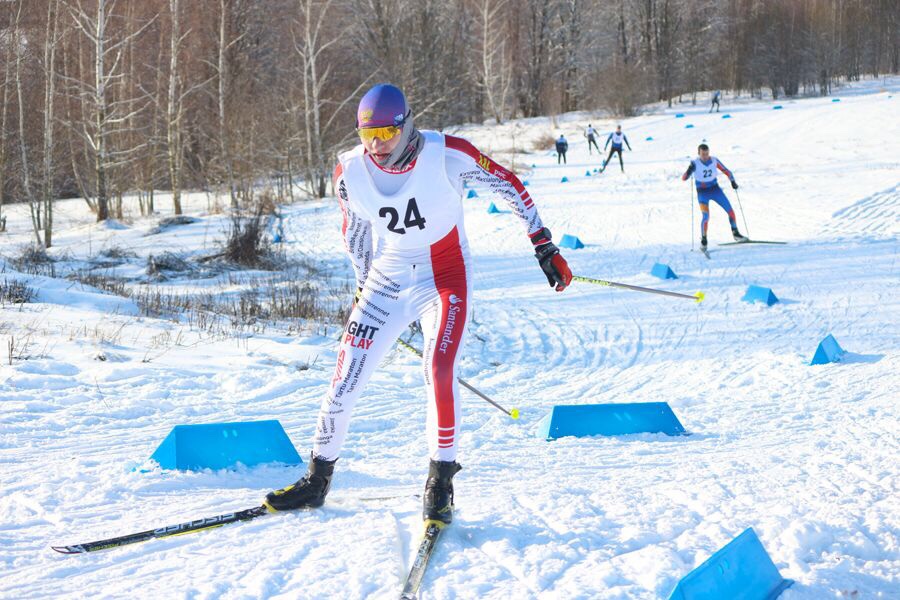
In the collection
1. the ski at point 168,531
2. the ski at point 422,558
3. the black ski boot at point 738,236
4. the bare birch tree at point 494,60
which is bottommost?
the ski at point 422,558

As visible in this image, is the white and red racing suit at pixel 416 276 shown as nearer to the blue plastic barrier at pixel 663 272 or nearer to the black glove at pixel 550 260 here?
the black glove at pixel 550 260

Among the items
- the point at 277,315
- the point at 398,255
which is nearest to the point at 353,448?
the point at 398,255

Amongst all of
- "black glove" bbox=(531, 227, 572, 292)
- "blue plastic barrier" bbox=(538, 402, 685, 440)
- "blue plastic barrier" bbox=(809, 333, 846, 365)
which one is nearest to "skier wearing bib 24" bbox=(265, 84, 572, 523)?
"black glove" bbox=(531, 227, 572, 292)

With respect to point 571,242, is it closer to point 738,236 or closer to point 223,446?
point 738,236

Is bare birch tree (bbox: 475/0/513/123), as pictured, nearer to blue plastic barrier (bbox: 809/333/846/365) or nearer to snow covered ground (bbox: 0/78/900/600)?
snow covered ground (bbox: 0/78/900/600)

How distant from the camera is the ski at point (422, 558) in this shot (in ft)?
10.3

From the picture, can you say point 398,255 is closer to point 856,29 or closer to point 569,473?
point 569,473

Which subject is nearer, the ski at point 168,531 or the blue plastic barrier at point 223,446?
the ski at point 168,531

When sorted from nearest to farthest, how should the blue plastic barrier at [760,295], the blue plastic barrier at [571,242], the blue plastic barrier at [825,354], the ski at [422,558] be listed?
the ski at [422,558], the blue plastic barrier at [825,354], the blue plastic barrier at [760,295], the blue plastic barrier at [571,242]

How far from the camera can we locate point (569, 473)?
16.8ft

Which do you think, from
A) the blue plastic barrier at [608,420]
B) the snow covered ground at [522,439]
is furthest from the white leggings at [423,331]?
the blue plastic barrier at [608,420]

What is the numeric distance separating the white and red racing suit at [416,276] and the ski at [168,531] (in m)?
0.43

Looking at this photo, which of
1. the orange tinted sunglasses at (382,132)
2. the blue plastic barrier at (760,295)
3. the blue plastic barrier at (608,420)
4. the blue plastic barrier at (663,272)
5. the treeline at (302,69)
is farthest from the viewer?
the treeline at (302,69)

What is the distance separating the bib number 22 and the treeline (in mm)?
14737
